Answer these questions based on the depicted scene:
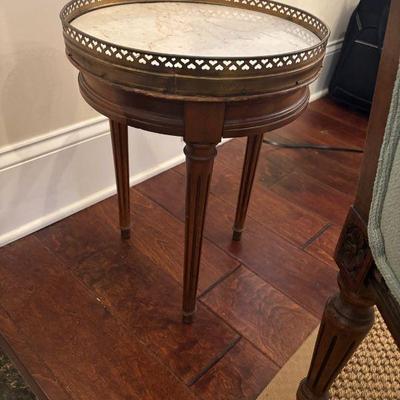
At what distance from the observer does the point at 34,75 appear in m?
0.90

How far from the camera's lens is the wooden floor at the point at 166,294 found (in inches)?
30.5

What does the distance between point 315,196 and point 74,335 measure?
768 millimetres

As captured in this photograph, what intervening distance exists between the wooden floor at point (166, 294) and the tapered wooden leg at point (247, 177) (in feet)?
0.18

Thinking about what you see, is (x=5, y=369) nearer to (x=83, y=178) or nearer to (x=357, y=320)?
(x=83, y=178)

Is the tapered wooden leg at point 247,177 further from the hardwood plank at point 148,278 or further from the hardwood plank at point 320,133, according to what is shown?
the hardwood plank at point 320,133

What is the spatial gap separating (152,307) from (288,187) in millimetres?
591

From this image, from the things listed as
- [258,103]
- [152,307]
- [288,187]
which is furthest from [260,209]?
[258,103]

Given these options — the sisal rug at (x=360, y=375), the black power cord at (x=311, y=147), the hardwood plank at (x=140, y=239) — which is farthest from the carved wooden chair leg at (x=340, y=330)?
the black power cord at (x=311, y=147)

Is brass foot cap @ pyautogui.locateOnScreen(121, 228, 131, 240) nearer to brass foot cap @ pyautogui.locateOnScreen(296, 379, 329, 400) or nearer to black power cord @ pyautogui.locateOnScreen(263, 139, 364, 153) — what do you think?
brass foot cap @ pyautogui.locateOnScreen(296, 379, 329, 400)

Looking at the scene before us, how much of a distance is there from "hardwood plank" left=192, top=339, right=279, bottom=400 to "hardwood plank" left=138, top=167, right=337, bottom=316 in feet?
0.57

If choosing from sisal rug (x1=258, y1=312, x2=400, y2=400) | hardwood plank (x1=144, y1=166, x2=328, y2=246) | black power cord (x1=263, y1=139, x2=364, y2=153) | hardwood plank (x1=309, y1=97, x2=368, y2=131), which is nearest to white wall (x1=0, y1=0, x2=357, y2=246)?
hardwood plank (x1=144, y1=166, x2=328, y2=246)

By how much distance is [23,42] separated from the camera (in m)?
0.85

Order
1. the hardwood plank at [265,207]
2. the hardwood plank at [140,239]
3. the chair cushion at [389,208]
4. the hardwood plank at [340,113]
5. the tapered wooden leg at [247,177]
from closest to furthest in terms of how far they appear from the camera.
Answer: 1. the chair cushion at [389,208]
2. the tapered wooden leg at [247,177]
3. the hardwood plank at [140,239]
4. the hardwood plank at [265,207]
5. the hardwood plank at [340,113]

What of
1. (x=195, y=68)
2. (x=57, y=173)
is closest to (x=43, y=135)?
(x=57, y=173)
